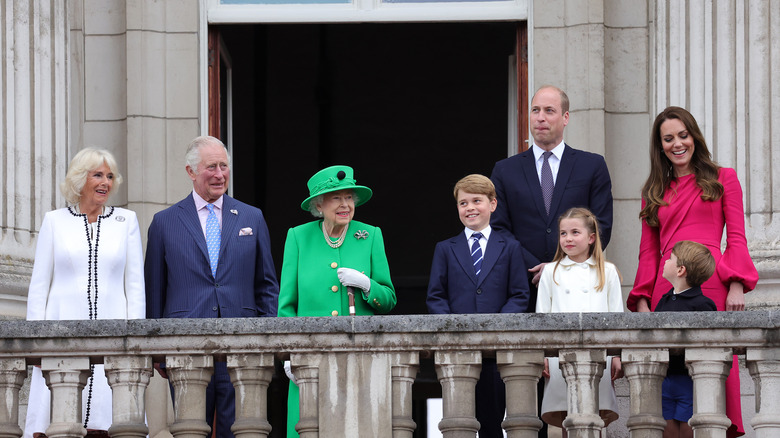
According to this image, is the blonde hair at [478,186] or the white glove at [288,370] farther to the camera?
the blonde hair at [478,186]

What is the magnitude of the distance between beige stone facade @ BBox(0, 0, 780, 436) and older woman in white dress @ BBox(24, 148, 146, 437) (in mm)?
2048

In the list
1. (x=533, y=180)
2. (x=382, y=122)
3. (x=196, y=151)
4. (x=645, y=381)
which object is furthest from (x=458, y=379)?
(x=382, y=122)

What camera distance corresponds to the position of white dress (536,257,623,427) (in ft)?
24.9

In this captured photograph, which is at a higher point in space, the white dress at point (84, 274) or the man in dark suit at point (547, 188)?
the man in dark suit at point (547, 188)

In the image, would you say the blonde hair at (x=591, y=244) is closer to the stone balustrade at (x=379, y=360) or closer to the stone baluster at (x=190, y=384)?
the stone balustrade at (x=379, y=360)

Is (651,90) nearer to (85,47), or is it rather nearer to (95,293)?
(85,47)

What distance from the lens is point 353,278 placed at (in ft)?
25.7

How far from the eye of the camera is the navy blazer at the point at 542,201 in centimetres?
833

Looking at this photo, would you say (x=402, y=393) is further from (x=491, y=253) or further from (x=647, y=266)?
(x=647, y=266)

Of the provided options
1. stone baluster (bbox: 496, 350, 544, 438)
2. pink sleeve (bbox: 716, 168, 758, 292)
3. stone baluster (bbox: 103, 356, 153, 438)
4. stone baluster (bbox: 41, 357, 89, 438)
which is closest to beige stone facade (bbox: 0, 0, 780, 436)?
pink sleeve (bbox: 716, 168, 758, 292)


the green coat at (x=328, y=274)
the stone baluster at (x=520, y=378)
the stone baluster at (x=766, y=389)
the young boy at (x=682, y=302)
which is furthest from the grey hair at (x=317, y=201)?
the stone baluster at (x=766, y=389)

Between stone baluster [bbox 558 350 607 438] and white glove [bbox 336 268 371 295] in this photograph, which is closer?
stone baluster [bbox 558 350 607 438]

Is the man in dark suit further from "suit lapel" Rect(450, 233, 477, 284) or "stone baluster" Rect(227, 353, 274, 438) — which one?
"stone baluster" Rect(227, 353, 274, 438)

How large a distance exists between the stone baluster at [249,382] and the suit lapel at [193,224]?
2.97 feet
